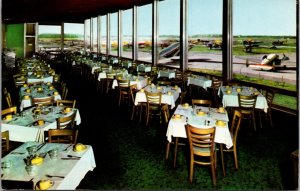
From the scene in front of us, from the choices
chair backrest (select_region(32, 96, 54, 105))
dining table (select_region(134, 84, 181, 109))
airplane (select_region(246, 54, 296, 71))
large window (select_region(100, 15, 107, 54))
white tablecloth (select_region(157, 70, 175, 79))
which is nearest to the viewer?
chair backrest (select_region(32, 96, 54, 105))

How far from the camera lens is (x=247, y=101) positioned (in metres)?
5.16

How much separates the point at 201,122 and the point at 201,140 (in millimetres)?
361

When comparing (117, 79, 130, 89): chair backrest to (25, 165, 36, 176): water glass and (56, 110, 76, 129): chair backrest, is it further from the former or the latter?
(25, 165, 36, 176): water glass

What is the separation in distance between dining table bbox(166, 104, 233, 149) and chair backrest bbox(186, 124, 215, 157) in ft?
0.80

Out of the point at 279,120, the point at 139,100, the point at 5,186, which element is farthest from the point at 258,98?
the point at 5,186

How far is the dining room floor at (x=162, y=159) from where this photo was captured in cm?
322

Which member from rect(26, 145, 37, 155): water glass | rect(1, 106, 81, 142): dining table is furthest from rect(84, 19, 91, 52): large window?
rect(26, 145, 37, 155): water glass

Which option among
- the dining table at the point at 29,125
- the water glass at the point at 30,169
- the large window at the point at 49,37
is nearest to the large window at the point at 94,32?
the large window at the point at 49,37

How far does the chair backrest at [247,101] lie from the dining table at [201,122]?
42.9 inches

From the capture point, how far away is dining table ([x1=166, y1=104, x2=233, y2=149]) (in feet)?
11.2

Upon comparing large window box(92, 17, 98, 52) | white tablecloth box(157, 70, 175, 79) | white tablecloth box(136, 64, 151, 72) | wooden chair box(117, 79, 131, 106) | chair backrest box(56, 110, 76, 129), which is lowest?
chair backrest box(56, 110, 76, 129)

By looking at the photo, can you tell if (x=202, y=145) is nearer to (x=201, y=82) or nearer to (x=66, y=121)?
(x=66, y=121)

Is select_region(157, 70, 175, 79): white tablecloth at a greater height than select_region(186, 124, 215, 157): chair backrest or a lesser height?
greater

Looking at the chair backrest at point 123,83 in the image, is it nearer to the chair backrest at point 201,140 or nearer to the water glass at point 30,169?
the chair backrest at point 201,140
